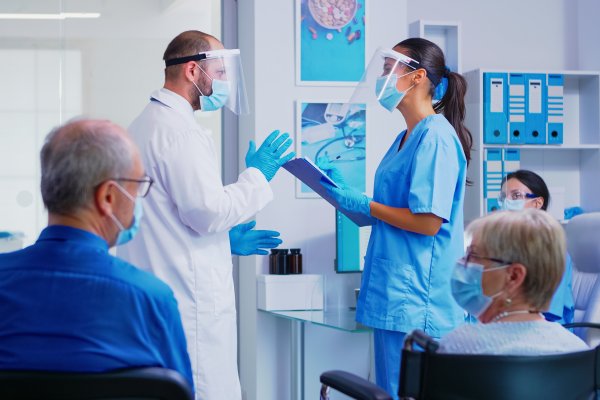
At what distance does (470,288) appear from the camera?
1687 millimetres

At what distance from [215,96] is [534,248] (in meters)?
1.20

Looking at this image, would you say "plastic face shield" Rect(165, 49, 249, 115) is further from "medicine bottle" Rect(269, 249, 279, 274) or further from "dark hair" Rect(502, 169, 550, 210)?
"dark hair" Rect(502, 169, 550, 210)

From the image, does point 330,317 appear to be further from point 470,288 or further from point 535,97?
point 535,97

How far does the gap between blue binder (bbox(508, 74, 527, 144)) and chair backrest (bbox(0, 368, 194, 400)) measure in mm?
3455

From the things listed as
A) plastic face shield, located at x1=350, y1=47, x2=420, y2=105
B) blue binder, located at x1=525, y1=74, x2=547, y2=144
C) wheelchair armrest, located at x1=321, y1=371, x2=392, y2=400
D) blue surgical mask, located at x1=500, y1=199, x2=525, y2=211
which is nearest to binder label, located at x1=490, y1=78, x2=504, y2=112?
blue binder, located at x1=525, y1=74, x2=547, y2=144

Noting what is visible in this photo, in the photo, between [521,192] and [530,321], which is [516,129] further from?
[530,321]

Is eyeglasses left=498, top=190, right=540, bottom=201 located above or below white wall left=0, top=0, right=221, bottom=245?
below

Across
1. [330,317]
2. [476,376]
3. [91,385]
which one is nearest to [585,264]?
[330,317]

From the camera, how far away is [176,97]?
237 centimetres

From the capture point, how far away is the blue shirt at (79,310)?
128 centimetres

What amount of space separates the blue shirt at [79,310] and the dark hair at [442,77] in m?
1.43

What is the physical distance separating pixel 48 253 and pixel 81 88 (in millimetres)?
2676

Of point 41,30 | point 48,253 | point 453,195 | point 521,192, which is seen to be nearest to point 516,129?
point 521,192

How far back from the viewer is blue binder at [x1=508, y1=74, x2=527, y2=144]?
14.3 ft
